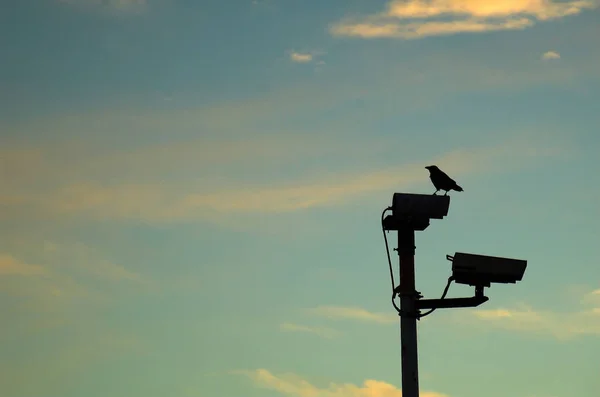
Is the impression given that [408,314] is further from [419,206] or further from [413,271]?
[419,206]

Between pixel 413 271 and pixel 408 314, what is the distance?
0.54 metres

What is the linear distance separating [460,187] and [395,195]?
6951 millimetres

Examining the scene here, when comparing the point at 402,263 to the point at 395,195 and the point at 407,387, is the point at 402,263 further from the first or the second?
the point at 407,387

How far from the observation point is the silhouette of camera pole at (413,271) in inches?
357

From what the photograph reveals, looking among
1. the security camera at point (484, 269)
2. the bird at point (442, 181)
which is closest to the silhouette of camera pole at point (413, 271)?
the security camera at point (484, 269)

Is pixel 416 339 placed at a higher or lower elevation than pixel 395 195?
lower

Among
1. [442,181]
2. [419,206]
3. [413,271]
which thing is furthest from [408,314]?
[442,181]

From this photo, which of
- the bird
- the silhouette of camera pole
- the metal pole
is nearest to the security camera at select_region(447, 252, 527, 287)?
the silhouette of camera pole

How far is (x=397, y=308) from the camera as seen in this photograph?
9266 millimetres

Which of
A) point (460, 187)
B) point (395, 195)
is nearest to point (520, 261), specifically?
point (395, 195)

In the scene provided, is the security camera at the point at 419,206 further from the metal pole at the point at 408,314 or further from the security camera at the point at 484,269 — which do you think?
the security camera at the point at 484,269

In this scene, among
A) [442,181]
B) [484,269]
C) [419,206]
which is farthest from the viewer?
[442,181]

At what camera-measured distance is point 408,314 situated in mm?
9195

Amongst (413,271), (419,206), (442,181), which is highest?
(442,181)
